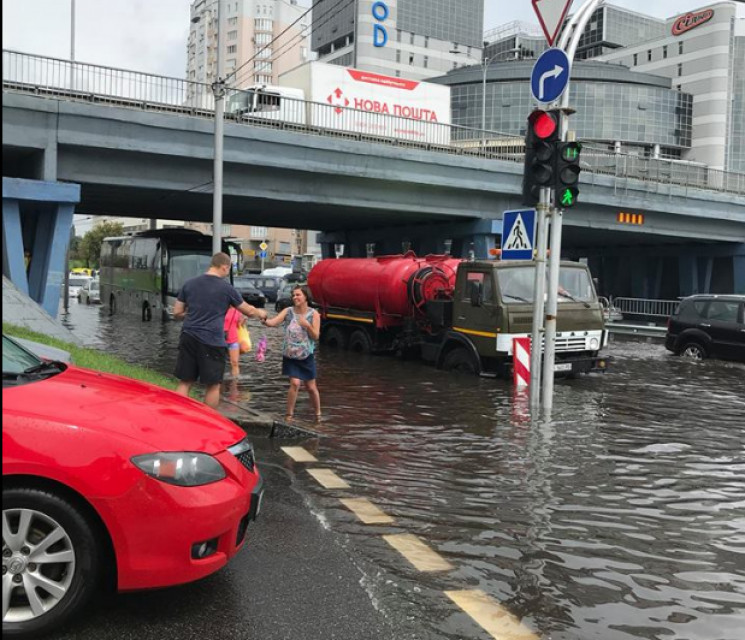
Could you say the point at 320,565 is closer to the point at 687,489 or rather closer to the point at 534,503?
the point at 534,503

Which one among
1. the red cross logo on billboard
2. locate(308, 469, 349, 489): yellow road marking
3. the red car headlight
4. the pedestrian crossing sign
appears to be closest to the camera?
the red car headlight

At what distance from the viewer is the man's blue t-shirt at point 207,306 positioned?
336 inches

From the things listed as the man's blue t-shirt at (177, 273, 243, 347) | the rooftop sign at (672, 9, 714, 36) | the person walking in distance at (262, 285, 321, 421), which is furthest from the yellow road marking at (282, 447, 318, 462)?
the rooftop sign at (672, 9, 714, 36)

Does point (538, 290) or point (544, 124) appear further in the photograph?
point (538, 290)

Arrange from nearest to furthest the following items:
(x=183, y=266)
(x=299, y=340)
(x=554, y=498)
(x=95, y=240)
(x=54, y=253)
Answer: (x=554, y=498), (x=299, y=340), (x=54, y=253), (x=183, y=266), (x=95, y=240)

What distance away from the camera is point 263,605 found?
4074mm

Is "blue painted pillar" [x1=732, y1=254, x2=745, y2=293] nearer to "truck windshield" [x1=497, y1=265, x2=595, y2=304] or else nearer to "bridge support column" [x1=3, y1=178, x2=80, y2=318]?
"truck windshield" [x1=497, y1=265, x2=595, y2=304]

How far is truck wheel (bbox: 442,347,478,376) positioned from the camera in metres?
15.0

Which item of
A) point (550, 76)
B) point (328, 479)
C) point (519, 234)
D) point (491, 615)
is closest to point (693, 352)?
point (519, 234)

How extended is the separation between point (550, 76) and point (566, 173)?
4.40 feet

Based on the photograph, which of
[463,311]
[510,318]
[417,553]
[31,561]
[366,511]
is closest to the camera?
[31,561]

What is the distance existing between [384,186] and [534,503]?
2141 cm

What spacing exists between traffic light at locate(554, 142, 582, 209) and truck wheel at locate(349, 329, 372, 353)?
8.73m

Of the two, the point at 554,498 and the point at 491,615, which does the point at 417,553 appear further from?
the point at 554,498
